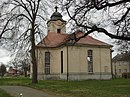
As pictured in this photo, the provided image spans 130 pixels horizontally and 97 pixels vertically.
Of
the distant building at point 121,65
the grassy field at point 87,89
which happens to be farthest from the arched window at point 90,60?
the distant building at point 121,65

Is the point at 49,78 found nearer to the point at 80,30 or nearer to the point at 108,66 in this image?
the point at 108,66

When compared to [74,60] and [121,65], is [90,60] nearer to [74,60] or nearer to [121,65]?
[74,60]

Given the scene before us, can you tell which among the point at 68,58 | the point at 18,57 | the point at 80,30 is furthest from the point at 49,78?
the point at 80,30

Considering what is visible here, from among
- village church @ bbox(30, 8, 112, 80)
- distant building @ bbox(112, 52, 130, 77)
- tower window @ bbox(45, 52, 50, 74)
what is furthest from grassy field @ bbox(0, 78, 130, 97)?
distant building @ bbox(112, 52, 130, 77)

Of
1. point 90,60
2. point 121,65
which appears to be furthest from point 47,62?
point 121,65

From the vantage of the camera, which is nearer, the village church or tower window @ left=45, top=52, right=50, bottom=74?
the village church

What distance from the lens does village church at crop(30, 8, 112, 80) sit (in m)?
47.1

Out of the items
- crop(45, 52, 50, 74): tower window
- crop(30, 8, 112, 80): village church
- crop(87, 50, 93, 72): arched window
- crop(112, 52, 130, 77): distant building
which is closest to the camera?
crop(30, 8, 112, 80): village church

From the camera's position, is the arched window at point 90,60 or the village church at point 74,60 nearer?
the village church at point 74,60

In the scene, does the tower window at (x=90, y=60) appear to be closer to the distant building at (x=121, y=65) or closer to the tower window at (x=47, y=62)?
the tower window at (x=47, y=62)

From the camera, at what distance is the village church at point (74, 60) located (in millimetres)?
47062

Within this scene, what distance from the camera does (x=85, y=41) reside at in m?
49.3

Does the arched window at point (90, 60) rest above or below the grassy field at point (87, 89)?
above

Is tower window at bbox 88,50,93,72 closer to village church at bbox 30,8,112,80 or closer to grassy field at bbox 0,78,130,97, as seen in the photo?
village church at bbox 30,8,112,80
